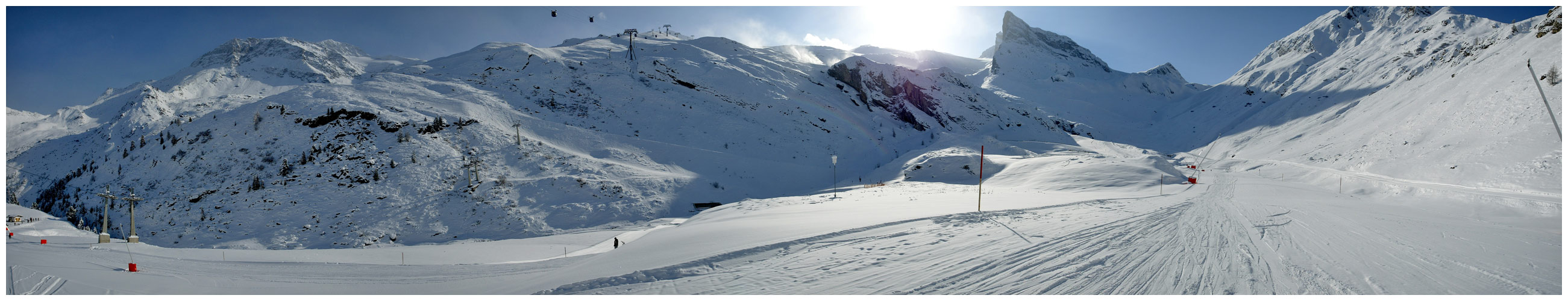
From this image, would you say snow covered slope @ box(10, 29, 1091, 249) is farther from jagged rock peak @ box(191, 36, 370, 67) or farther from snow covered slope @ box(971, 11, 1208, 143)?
snow covered slope @ box(971, 11, 1208, 143)

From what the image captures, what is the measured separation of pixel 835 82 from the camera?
52250 mm

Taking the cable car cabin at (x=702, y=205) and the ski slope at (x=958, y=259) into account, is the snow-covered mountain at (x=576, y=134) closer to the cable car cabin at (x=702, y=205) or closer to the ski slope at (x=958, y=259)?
the cable car cabin at (x=702, y=205)

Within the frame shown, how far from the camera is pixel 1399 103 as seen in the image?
128 feet

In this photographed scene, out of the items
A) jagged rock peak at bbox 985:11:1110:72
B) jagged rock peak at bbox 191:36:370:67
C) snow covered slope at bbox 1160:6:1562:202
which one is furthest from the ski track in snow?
jagged rock peak at bbox 985:11:1110:72

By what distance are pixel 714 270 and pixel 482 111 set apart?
2632 cm

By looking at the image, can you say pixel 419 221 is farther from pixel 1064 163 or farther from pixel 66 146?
pixel 1064 163

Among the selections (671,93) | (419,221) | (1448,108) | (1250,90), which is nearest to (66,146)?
(419,221)

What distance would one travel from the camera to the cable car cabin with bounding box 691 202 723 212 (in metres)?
20.0

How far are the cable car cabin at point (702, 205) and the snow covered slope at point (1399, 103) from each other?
24917 mm

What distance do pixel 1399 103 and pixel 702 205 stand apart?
57.7m

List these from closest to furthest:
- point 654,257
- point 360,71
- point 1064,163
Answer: point 654,257, point 1064,163, point 360,71

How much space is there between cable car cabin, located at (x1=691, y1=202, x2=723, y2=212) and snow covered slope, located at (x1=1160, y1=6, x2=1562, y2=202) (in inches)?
981

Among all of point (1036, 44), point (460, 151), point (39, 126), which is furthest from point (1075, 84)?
point (39, 126)

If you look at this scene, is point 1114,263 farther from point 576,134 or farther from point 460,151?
point 576,134
